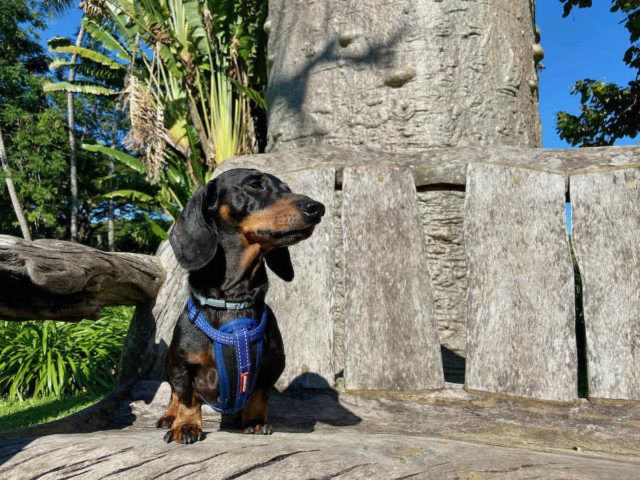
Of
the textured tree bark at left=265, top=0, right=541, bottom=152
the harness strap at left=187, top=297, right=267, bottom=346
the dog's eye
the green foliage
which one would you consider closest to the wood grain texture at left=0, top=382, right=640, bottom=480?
the harness strap at left=187, top=297, right=267, bottom=346

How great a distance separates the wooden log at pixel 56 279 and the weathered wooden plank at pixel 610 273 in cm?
189

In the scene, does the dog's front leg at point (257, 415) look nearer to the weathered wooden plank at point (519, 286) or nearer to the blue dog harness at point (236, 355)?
the blue dog harness at point (236, 355)

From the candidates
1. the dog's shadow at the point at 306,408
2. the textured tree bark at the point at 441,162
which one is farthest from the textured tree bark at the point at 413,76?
the dog's shadow at the point at 306,408

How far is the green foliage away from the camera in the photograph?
9.06 m

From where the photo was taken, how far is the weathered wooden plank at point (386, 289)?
1940mm

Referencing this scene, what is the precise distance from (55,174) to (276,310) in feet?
64.0

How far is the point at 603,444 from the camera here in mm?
1655

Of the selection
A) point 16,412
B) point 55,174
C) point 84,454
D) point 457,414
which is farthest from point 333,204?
point 55,174

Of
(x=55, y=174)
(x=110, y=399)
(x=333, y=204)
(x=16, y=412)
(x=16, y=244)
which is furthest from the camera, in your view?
(x=55, y=174)

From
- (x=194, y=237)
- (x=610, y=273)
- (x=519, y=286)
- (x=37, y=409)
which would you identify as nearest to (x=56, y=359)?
(x=37, y=409)

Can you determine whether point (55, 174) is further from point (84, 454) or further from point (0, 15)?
point (84, 454)

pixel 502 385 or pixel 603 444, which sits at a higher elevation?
pixel 502 385

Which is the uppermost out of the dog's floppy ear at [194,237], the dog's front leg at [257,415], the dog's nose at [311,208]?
the dog's nose at [311,208]

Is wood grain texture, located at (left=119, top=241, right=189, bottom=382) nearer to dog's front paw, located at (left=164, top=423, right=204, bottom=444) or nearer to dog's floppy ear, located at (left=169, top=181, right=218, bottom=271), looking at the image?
dog's floppy ear, located at (left=169, top=181, right=218, bottom=271)
